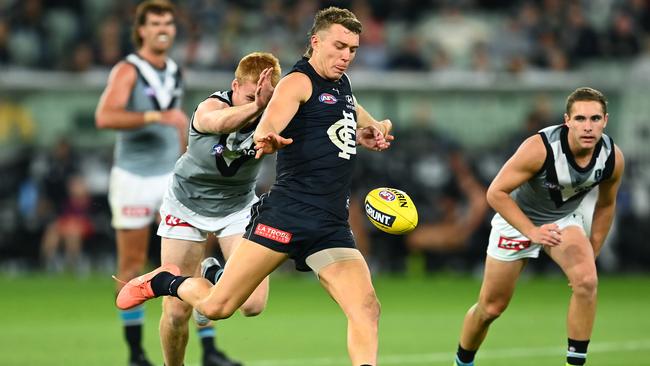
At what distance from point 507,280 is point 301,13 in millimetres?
14476

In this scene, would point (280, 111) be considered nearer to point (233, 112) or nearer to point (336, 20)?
point (233, 112)

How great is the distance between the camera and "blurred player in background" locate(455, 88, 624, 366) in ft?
27.4

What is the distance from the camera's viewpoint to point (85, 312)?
14.7 m

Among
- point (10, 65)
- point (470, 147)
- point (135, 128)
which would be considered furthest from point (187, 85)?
point (135, 128)

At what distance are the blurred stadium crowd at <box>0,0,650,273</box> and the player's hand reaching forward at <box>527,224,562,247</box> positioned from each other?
1089 centimetres

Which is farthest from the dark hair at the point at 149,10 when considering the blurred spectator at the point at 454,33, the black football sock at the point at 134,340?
the blurred spectator at the point at 454,33

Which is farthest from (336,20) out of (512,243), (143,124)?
(143,124)

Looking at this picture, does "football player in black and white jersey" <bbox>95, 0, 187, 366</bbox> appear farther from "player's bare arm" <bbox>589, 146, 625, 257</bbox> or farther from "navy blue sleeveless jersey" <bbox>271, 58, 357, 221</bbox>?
"player's bare arm" <bbox>589, 146, 625, 257</bbox>

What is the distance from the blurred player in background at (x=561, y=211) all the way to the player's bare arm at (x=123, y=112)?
11.1ft

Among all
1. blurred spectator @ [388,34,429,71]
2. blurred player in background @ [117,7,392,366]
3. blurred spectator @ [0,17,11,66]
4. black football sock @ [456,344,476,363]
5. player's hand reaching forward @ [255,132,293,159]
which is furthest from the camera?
blurred spectator @ [388,34,429,71]

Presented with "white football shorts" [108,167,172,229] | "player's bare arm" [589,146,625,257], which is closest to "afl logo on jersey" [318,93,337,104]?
"player's bare arm" [589,146,625,257]

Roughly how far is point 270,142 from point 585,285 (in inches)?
108

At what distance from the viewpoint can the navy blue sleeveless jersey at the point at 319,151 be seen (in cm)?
733

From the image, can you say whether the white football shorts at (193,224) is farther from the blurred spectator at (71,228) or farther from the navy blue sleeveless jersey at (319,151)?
the blurred spectator at (71,228)
